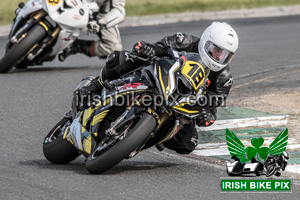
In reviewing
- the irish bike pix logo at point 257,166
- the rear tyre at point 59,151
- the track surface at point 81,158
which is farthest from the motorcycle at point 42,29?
the irish bike pix logo at point 257,166

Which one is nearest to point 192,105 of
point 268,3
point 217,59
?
point 217,59

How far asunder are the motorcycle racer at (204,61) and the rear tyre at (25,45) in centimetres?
419

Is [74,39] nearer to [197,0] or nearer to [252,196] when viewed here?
[252,196]

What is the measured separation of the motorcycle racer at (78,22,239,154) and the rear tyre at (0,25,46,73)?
13.7 feet

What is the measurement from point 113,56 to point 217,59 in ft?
3.75

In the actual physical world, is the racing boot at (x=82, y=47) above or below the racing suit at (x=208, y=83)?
below

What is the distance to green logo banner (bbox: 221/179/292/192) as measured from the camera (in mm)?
6426

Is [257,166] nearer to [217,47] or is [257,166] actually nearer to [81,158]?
[217,47]

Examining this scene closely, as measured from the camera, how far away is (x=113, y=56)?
7.42 meters

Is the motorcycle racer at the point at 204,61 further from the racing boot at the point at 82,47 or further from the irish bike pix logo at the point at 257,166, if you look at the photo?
the racing boot at the point at 82,47

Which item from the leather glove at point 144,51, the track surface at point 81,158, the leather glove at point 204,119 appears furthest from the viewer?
the leather glove at point 144,51

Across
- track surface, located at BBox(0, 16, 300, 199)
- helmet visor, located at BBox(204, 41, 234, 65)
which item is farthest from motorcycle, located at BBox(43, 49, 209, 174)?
track surface, located at BBox(0, 16, 300, 199)

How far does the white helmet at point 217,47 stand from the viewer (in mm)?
6727

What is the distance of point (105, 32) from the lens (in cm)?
1266
